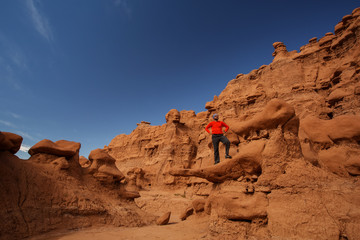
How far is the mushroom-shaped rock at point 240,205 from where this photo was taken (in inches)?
131

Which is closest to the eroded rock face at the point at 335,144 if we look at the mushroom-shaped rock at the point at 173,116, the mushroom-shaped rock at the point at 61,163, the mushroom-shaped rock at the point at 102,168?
the mushroom-shaped rock at the point at 102,168

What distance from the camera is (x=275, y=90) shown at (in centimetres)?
1647

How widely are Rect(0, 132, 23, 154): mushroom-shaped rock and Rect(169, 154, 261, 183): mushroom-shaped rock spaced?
470 centimetres

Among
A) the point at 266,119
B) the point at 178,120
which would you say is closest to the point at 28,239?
the point at 266,119

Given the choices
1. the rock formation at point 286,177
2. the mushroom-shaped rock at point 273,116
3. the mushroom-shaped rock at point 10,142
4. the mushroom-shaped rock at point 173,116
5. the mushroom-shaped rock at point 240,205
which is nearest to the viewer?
the rock formation at point 286,177

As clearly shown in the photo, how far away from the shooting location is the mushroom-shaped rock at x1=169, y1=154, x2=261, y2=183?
396cm

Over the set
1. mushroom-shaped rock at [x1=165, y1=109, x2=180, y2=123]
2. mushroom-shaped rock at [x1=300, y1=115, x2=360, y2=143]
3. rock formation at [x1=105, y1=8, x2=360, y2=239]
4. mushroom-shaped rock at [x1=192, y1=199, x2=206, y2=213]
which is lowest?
mushroom-shaped rock at [x1=192, y1=199, x2=206, y2=213]

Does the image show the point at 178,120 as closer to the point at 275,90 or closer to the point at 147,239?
the point at 275,90

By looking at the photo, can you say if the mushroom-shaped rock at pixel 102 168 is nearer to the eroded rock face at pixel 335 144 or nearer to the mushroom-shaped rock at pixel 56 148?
the mushroom-shaped rock at pixel 56 148

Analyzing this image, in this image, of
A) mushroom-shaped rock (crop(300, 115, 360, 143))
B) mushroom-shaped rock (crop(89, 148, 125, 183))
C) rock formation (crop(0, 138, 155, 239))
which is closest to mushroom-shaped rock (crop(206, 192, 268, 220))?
mushroom-shaped rock (crop(300, 115, 360, 143))

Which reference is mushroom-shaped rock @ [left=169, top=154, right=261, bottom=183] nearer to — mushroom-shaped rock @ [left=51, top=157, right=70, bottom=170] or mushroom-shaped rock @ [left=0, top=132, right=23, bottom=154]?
mushroom-shaped rock @ [left=51, top=157, right=70, bottom=170]

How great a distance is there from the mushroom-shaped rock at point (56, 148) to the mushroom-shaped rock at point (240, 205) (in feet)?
15.9

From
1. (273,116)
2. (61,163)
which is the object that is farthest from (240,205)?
(61,163)

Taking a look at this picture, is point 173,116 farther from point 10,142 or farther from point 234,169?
point 234,169
